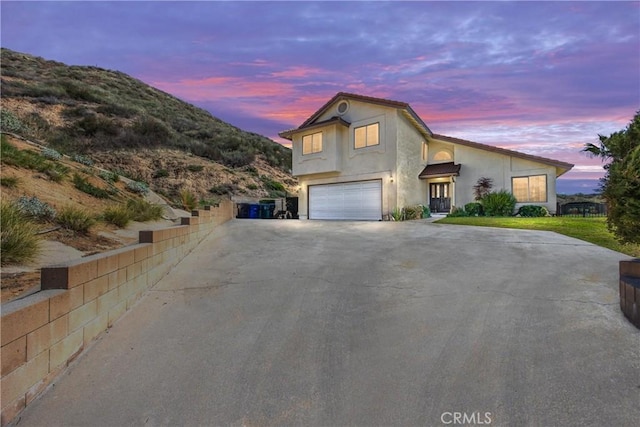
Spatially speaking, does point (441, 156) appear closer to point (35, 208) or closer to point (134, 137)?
point (35, 208)

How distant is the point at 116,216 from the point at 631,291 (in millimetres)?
8815

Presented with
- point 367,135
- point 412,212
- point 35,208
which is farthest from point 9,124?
point 412,212

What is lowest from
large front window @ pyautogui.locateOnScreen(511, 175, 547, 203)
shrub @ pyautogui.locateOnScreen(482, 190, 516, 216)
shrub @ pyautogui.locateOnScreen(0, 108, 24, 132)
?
shrub @ pyautogui.locateOnScreen(482, 190, 516, 216)

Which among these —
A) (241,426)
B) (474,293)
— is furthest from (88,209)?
(474,293)

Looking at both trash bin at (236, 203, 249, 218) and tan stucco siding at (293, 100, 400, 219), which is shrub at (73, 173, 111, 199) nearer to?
tan stucco siding at (293, 100, 400, 219)

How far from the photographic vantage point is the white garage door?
17.7 metres

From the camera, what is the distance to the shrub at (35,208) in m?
5.36

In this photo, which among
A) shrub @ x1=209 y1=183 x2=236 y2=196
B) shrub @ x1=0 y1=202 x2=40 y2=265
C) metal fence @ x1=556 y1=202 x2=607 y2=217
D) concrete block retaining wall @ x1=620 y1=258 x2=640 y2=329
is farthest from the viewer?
shrub @ x1=209 y1=183 x2=236 y2=196

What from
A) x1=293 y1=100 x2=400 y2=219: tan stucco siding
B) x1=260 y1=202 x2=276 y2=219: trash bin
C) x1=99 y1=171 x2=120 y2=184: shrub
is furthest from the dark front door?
x1=99 y1=171 x2=120 y2=184: shrub

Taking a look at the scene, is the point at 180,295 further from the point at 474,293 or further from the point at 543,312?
the point at 543,312

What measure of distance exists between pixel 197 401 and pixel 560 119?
21931 millimetres

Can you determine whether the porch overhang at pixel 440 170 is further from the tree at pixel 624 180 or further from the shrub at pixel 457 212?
the tree at pixel 624 180

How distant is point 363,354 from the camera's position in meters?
3.19

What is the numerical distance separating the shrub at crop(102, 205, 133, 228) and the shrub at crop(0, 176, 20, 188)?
1.54 meters
